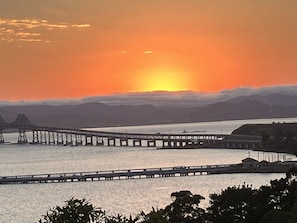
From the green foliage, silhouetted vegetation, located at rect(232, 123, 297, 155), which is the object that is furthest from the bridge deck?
the green foliage

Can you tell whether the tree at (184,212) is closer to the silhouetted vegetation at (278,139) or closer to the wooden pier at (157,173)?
the wooden pier at (157,173)

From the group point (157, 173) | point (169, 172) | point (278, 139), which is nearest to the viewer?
point (169, 172)

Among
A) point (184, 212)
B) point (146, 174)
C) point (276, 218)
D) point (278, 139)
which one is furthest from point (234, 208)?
point (278, 139)

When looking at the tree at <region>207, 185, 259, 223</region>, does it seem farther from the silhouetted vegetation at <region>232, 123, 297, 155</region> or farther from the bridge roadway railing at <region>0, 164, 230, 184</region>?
the silhouetted vegetation at <region>232, 123, 297, 155</region>

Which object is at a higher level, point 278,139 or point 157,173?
point 278,139

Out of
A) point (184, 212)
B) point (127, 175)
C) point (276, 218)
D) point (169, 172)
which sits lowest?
point (127, 175)

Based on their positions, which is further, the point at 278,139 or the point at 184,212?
the point at 278,139

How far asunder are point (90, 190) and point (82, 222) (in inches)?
1212

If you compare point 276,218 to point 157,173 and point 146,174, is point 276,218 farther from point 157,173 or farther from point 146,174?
point 157,173

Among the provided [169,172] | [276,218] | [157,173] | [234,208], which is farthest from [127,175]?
[276,218]

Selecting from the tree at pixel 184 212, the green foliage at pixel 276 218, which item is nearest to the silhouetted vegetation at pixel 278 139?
the tree at pixel 184 212

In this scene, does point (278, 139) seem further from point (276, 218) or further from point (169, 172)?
point (276, 218)

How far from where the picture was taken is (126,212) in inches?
1196

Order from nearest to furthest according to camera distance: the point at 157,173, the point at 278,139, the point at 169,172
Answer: the point at 169,172, the point at 157,173, the point at 278,139
